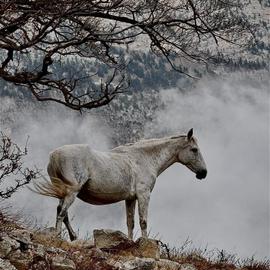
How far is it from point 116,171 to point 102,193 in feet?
1.73

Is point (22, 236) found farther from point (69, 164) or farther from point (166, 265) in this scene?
point (69, 164)

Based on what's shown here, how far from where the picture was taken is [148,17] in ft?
46.7

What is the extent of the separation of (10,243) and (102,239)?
3.21 metres

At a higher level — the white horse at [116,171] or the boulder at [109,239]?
the white horse at [116,171]

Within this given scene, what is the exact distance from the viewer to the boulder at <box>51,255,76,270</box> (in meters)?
10.0

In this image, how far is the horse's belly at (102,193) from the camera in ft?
51.1

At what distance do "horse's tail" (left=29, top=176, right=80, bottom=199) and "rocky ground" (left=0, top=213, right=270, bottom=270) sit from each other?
0.86 meters

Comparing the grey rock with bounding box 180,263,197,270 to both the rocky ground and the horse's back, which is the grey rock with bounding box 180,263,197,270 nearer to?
the rocky ground

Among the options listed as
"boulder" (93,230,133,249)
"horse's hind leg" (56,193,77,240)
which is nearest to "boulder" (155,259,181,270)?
"boulder" (93,230,133,249)

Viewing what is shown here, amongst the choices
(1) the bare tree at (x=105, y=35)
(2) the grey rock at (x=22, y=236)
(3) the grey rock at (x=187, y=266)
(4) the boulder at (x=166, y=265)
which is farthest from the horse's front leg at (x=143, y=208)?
(2) the grey rock at (x=22, y=236)

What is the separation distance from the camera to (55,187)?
14.9 m

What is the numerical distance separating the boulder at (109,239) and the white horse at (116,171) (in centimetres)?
95

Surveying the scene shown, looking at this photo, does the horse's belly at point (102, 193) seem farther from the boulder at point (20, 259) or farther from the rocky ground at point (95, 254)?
the boulder at point (20, 259)

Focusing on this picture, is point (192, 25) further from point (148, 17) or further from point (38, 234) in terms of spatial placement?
point (38, 234)
